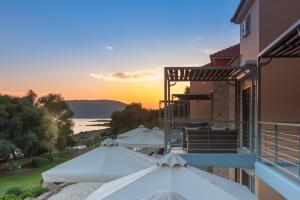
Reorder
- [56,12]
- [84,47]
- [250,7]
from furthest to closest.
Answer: [84,47], [56,12], [250,7]

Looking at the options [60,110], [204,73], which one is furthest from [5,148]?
[204,73]

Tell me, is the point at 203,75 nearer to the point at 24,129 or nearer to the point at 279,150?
the point at 279,150

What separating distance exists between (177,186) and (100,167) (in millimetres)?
4566

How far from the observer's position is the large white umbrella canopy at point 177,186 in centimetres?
595

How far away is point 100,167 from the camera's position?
34.1 feet

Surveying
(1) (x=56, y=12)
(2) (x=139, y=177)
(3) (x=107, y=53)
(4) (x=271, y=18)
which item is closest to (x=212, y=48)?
(3) (x=107, y=53)

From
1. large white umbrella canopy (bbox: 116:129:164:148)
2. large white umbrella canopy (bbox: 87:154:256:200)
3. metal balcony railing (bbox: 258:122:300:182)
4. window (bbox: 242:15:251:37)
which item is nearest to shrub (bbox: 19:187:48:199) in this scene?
large white umbrella canopy (bbox: 116:129:164:148)

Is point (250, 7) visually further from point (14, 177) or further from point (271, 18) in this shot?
point (14, 177)

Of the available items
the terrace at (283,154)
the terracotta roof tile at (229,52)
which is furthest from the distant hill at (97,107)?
the terrace at (283,154)

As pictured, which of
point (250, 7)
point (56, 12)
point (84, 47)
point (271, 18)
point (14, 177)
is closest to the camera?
point (271, 18)

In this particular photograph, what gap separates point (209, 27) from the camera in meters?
26.9

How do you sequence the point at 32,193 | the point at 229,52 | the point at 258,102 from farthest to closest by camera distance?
the point at 229,52 < the point at 32,193 < the point at 258,102

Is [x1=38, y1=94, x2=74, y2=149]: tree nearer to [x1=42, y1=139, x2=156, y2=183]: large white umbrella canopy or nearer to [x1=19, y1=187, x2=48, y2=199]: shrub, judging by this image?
[x1=19, y1=187, x2=48, y2=199]: shrub

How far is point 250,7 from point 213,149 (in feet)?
17.8
